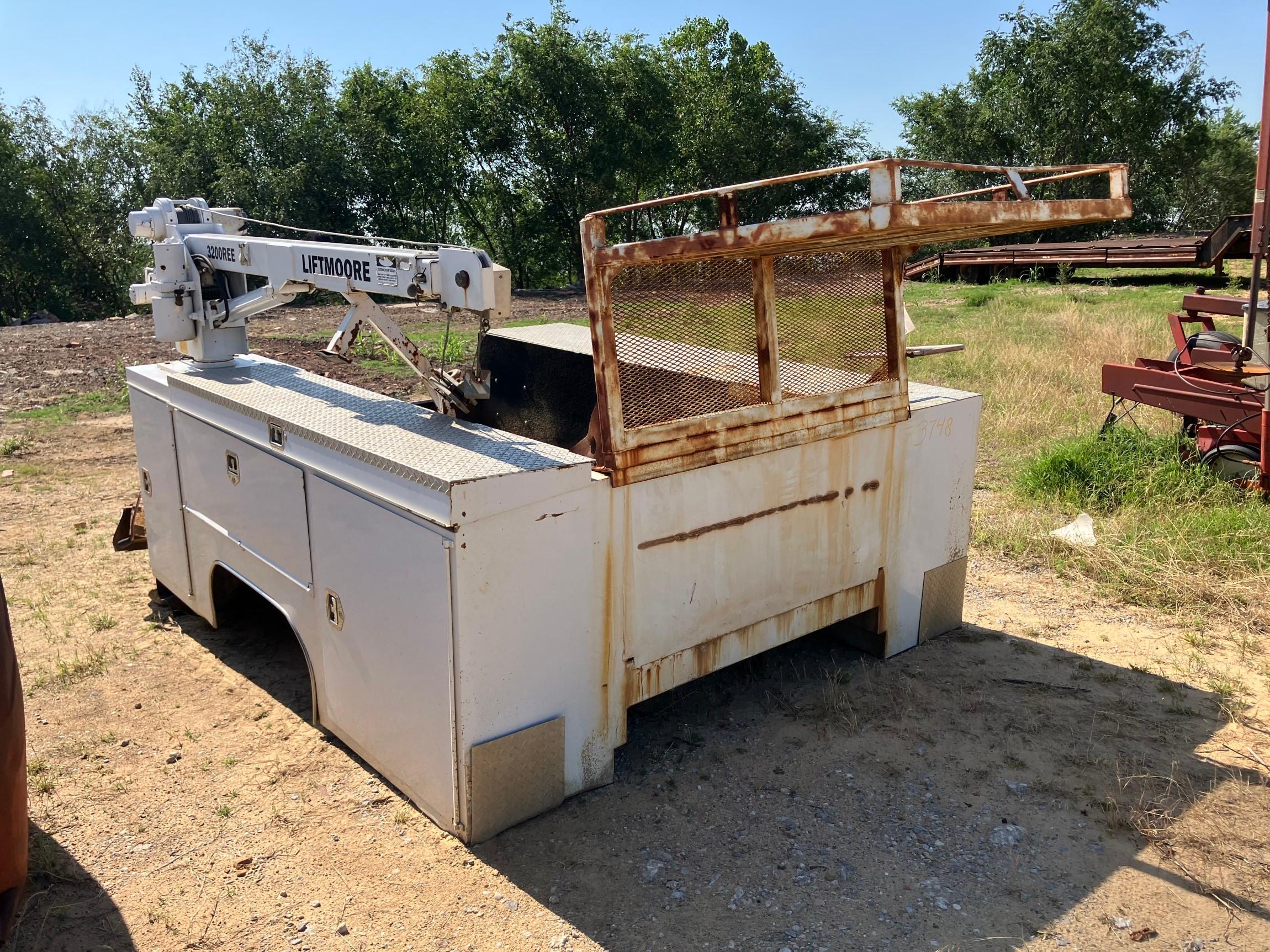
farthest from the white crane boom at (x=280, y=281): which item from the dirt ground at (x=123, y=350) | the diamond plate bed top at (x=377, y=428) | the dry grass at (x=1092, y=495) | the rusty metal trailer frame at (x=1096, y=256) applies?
the rusty metal trailer frame at (x=1096, y=256)

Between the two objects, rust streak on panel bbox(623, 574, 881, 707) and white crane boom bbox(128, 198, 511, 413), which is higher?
white crane boom bbox(128, 198, 511, 413)

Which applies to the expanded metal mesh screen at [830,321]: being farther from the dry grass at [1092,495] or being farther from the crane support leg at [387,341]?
the dry grass at [1092,495]

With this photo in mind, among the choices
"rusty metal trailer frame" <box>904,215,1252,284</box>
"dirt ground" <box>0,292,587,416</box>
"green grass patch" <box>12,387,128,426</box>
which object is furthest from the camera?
"rusty metal trailer frame" <box>904,215,1252,284</box>

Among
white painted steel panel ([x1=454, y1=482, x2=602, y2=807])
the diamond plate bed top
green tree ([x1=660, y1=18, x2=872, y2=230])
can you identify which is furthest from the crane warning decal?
green tree ([x1=660, y1=18, x2=872, y2=230])

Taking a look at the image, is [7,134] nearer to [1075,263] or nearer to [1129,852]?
[1075,263]

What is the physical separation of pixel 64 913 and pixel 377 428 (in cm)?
168

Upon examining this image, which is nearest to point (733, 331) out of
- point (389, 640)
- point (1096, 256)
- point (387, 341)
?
point (387, 341)

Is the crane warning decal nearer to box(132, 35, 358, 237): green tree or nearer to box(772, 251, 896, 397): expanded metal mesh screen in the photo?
box(772, 251, 896, 397): expanded metal mesh screen

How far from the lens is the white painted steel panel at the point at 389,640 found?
9.64 ft

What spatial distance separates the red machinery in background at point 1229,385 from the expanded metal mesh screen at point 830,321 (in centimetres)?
299

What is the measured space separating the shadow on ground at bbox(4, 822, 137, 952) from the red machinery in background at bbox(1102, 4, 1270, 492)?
19.8 feet

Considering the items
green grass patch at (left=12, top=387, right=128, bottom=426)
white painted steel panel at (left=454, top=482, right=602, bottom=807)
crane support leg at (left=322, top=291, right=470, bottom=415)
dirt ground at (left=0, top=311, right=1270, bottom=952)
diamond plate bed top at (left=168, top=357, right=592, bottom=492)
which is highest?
crane support leg at (left=322, top=291, right=470, bottom=415)

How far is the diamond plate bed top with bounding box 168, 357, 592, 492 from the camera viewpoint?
9.67 feet

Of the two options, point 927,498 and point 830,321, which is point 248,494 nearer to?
point 830,321
